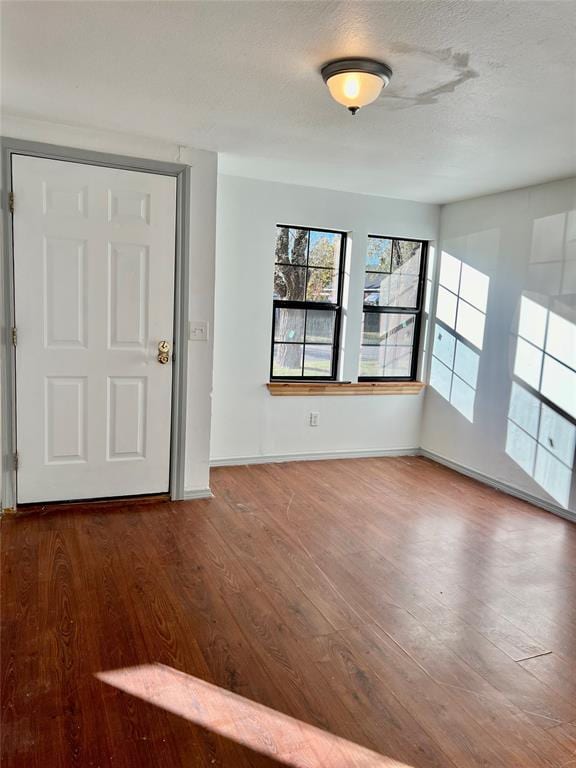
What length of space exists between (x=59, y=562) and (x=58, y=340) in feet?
4.38

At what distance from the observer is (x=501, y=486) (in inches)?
170

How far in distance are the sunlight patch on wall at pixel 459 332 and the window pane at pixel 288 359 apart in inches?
51.2

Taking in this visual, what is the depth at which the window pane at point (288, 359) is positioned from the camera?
4699 mm

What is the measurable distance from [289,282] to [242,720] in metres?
3.47

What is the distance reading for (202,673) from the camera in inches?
77.4

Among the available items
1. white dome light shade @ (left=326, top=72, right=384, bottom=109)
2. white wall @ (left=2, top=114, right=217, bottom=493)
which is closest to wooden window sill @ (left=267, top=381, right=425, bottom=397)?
white wall @ (left=2, top=114, right=217, bottom=493)

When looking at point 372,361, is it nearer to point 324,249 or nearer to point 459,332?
point 459,332

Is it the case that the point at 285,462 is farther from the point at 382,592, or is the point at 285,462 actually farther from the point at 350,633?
the point at 350,633

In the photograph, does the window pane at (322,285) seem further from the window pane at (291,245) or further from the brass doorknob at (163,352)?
the brass doorknob at (163,352)

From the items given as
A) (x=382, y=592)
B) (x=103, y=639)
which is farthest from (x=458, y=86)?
(x=103, y=639)

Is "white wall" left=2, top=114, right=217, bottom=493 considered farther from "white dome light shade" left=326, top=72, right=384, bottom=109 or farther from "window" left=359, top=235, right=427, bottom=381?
"window" left=359, top=235, right=427, bottom=381

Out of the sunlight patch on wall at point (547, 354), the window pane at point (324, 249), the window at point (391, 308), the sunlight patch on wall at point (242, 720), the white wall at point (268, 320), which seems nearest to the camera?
the sunlight patch on wall at point (242, 720)

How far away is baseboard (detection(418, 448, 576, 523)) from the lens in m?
3.82

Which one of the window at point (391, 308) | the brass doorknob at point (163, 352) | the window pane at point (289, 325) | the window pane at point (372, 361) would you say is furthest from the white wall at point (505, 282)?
the brass doorknob at point (163, 352)
